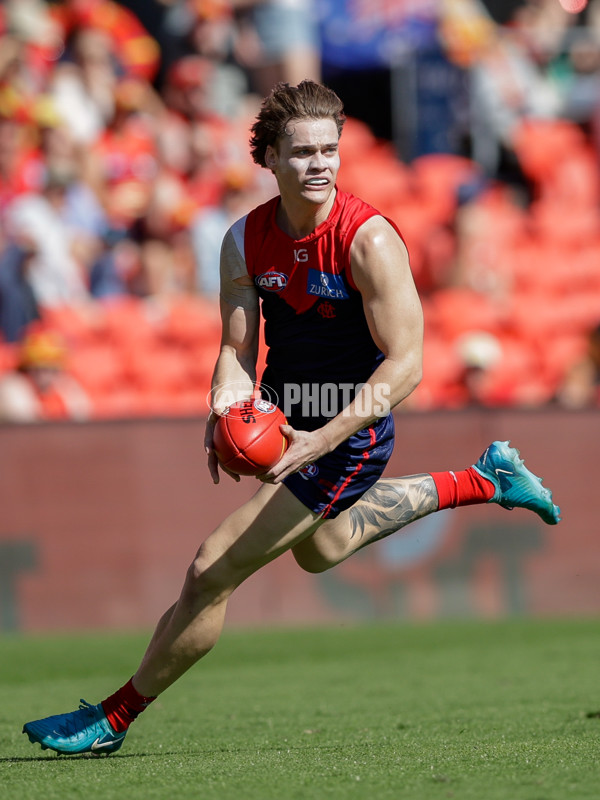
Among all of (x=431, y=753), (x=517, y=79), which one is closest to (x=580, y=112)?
(x=517, y=79)

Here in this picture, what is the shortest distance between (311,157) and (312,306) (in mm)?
561

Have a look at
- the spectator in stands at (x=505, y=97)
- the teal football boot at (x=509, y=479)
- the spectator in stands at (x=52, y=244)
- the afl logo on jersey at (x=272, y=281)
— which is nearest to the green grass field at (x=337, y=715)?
the teal football boot at (x=509, y=479)

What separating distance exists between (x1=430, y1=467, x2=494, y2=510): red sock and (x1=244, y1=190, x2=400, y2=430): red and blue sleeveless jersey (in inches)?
28.0

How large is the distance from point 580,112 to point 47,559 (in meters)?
8.87

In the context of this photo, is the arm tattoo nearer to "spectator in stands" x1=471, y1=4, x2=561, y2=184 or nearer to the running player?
the running player

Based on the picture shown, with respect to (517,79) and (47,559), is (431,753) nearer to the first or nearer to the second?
(47,559)

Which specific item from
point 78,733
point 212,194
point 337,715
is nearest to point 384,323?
point 78,733

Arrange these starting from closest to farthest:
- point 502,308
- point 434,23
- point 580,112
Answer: point 502,308, point 434,23, point 580,112

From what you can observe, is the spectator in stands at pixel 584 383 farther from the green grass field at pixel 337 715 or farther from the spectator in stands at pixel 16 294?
the spectator in stands at pixel 16 294

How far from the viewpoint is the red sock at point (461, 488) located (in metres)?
5.31

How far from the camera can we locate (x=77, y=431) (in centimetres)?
952

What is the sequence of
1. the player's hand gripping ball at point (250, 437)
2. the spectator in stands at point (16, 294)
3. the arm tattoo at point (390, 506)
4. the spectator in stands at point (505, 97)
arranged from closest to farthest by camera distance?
the player's hand gripping ball at point (250, 437), the arm tattoo at point (390, 506), the spectator in stands at point (16, 294), the spectator in stands at point (505, 97)

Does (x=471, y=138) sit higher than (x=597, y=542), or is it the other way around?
(x=471, y=138)

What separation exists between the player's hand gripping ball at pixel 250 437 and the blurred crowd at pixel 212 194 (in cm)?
553
